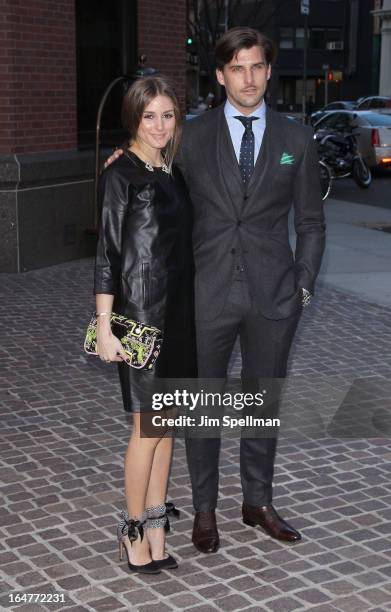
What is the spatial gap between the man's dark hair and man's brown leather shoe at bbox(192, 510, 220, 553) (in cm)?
201

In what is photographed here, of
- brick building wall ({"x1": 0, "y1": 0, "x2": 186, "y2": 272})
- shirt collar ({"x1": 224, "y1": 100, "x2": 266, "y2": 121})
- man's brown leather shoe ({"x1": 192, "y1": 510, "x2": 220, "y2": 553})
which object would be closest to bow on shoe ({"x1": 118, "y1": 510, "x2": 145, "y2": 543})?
man's brown leather shoe ({"x1": 192, "y1": 510, "x2": 220, "y2": 553})

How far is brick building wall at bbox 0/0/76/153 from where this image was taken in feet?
34.1

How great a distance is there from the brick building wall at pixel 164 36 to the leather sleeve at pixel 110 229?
9282 mm

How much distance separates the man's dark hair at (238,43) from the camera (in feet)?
12.4

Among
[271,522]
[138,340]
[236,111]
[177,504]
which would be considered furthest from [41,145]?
[138,340]

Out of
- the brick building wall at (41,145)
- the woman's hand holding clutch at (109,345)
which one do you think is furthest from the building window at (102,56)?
the woman's hand holding clutch at (109,345)

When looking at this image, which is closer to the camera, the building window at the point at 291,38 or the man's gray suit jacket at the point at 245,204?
the man's gray suit jacket at the point at 245,204

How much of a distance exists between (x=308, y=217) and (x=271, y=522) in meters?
1.42

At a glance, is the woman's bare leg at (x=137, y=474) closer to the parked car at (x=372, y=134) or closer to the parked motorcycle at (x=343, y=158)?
the parked motorcycle at (x=343, y=158)

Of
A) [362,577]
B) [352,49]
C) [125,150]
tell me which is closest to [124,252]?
[125,150]

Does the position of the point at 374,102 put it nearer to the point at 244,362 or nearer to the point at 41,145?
the point at 41,145

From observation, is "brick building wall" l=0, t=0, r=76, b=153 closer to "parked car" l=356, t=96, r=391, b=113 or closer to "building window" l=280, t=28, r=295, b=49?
"parked car" l=356, t=96, r=391, b=113

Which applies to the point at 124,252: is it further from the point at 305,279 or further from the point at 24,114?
the point at 24,114

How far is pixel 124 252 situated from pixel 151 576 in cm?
140
